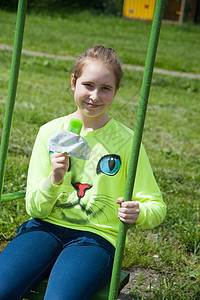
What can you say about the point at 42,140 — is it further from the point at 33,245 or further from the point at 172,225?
the point at 172,225

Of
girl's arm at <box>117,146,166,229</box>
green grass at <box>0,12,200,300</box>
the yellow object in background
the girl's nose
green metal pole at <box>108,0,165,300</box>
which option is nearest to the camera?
green metal pole at <box>108,0,165,300</box>

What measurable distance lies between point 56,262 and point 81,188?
12.5 inches

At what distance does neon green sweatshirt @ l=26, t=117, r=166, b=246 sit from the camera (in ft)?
5.79

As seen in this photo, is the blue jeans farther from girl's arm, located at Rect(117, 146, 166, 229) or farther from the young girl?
girl's arm, located at Rect(117, 146, 166, 229)

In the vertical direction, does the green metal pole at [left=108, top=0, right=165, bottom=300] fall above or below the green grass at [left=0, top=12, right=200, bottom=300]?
above

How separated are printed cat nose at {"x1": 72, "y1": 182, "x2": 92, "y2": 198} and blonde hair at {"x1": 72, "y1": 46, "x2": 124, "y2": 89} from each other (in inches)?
17.6

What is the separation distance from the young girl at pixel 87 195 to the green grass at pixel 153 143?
24cm

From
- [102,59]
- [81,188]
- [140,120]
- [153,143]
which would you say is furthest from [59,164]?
[153,143]

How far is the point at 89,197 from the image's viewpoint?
179cm

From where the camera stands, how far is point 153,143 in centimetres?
470

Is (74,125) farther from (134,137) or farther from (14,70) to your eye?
(14,70)

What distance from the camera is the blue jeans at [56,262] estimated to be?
61.6 inches

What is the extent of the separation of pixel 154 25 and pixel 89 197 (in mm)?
751

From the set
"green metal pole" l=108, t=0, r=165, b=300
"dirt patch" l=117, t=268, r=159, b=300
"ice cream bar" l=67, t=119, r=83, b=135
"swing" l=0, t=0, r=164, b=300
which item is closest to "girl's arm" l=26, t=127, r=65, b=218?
"swing" l=0, t=0, r=164, b=300
